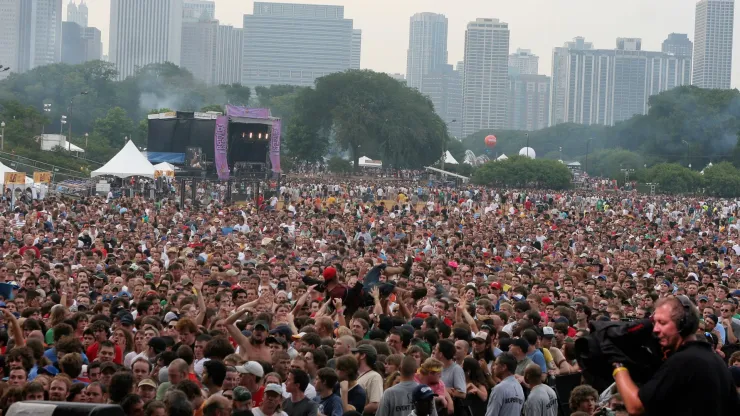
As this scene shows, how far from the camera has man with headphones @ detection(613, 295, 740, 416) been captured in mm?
4230

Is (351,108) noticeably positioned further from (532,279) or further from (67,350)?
(67,350)

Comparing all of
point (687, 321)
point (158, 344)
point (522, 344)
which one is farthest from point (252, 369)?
point (687, 321)

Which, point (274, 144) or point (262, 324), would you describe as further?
point (274, 144)

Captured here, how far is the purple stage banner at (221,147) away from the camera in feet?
164

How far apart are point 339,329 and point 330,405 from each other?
2.08 metres

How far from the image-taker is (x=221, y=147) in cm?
5041

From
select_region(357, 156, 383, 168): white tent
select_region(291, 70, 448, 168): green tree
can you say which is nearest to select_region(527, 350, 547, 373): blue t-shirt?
select_region(291, 70, 448, 168): green tree

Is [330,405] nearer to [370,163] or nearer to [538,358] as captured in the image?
[538,358]

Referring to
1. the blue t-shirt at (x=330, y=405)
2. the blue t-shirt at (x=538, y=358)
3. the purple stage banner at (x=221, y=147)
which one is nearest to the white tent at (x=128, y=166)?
the purple stage banner at (x=221, y=147)

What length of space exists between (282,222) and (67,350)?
2260 cm

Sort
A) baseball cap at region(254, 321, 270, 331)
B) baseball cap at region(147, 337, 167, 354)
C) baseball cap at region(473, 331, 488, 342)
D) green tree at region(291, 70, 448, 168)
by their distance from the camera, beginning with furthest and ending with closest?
green tree at region(291, 70, 448, 168) < baseball cap at region(473, 331, 488, 342) < baseball cap at region(254, 321, 270, 331) < baseball cap at region(147, 337, 167, 354)

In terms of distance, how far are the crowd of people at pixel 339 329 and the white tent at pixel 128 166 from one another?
53.6 ft

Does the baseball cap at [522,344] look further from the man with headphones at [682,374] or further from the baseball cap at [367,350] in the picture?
the man with headphones at [682,374]

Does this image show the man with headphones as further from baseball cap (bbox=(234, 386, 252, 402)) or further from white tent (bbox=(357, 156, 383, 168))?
white tent (bbox=(357, 156, 383, 168))
